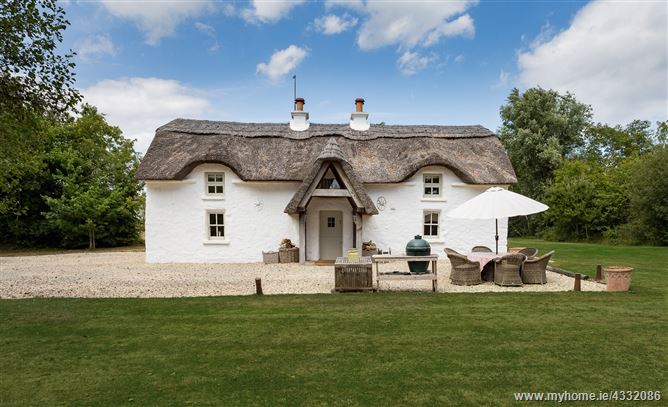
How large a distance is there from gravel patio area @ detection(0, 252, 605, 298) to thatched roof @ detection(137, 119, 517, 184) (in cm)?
372

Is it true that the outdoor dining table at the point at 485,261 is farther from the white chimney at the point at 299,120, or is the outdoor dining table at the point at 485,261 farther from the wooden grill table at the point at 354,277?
the white chimney at the point at 299,120

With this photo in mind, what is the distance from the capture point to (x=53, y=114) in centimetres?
933

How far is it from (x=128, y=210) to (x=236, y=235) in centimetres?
1081

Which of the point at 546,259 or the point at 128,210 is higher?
the point at 128,210

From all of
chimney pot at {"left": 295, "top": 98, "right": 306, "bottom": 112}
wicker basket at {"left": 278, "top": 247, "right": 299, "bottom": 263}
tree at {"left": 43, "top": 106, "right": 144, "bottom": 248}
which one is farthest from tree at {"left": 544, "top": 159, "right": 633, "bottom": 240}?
tree at {"left": 43, "top": 106, "right": 144, "bottom": 248}

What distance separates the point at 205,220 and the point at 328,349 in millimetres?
12116

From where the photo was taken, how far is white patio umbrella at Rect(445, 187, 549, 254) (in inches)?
421

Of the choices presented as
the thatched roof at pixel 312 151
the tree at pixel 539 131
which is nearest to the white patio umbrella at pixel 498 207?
the thatched roof at pixel 312 151

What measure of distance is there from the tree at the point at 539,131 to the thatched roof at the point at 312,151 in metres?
18.5

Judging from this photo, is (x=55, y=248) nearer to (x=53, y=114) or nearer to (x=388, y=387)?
(x=53, y=114)

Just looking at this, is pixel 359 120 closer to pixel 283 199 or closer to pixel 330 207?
pixel 330 207

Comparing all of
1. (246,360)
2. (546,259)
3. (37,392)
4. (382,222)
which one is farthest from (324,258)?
(37,392)

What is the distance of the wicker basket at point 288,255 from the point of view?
16047mm

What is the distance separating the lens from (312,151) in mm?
17672
